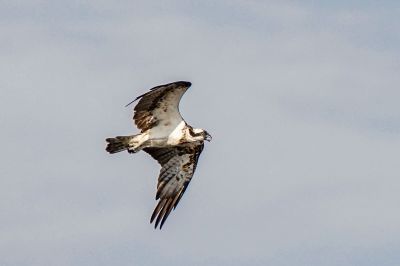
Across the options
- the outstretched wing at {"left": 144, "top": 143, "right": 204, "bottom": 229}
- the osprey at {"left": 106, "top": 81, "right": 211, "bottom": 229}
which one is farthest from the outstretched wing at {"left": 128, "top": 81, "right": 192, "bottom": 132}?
the outstretched wing at {"left": 144, "top": 143, "right": 204, "bottom": 229}

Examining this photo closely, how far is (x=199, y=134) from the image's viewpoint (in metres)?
32.6

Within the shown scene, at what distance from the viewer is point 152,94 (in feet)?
104

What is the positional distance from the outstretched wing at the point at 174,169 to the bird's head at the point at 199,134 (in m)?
0.90

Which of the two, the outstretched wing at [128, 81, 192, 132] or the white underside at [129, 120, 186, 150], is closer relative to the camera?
the outstretched wing at [128, 81, 192, 132]

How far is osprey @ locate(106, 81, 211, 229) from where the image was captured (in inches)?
1257

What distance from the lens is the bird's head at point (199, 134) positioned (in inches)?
1283

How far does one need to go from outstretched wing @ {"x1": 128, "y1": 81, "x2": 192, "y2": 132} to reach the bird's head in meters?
0.46

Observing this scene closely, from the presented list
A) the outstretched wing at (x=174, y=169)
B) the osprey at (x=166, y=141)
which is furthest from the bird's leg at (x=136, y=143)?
the outstretched wing at (x=174, y=169)

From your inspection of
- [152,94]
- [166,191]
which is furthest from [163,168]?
[152,94]

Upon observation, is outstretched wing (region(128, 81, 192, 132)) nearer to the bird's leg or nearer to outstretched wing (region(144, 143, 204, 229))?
the bird's leg

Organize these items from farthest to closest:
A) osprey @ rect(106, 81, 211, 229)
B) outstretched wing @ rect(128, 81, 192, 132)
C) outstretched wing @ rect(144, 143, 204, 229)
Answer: outstretched wing @ rect(144, 143, 204, 229), osprey @ rect(106, 81, 211, 229), outstretched wing @ rect(128, 81, 192, 132)

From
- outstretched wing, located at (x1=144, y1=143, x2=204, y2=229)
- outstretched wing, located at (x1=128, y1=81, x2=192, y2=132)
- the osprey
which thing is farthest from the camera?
outstretched wing, located at (x1=144, y1=143, x2=204, y2=229)

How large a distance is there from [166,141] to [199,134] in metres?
0.91

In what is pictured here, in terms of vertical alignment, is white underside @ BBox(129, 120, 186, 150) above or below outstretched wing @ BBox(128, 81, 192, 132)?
below
